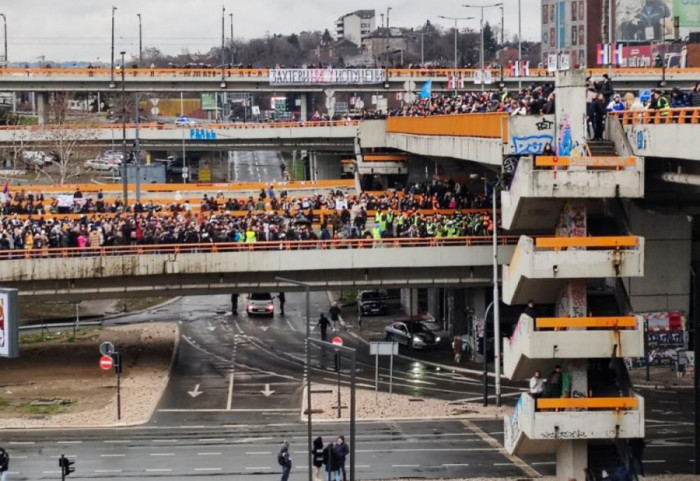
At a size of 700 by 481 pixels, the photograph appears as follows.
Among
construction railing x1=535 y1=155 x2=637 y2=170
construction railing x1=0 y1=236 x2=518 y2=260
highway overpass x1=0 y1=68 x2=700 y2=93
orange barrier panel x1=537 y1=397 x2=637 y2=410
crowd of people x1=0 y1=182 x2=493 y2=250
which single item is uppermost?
highway overpass x1=0 y1=68 x2=700 y2=93

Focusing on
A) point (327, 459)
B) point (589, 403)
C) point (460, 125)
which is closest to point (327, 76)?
point (460, 125)

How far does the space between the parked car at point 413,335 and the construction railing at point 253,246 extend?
861 cm

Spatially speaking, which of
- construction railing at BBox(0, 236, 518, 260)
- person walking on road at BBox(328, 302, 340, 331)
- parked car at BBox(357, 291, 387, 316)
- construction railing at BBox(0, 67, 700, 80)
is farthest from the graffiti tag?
construction railing at BBox(0, 67, 700, 80)

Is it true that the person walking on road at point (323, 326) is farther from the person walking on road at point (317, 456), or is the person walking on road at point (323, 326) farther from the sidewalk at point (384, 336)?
the person walking on road at point (317, 456)

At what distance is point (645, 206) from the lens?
5531cm

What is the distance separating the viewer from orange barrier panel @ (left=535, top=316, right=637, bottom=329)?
4053cm

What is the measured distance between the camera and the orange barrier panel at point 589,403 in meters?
40.4

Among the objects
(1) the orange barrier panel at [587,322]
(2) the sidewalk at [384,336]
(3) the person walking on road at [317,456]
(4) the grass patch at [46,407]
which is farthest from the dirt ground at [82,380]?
(1) the orange barrier panel at [587,322]

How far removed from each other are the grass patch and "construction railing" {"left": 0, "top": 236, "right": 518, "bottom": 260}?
700cm

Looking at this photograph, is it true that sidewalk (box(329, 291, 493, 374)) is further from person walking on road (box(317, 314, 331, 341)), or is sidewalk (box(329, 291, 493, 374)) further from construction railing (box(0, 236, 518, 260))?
construction railing (box(0, 236, 518, 260))

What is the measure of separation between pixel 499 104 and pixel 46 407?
2186 centimetres

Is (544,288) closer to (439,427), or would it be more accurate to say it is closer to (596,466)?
(596,466)

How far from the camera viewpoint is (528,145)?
162 ft

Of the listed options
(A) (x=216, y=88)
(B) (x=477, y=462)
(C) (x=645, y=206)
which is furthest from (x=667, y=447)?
(A) (x=216, y=88)
